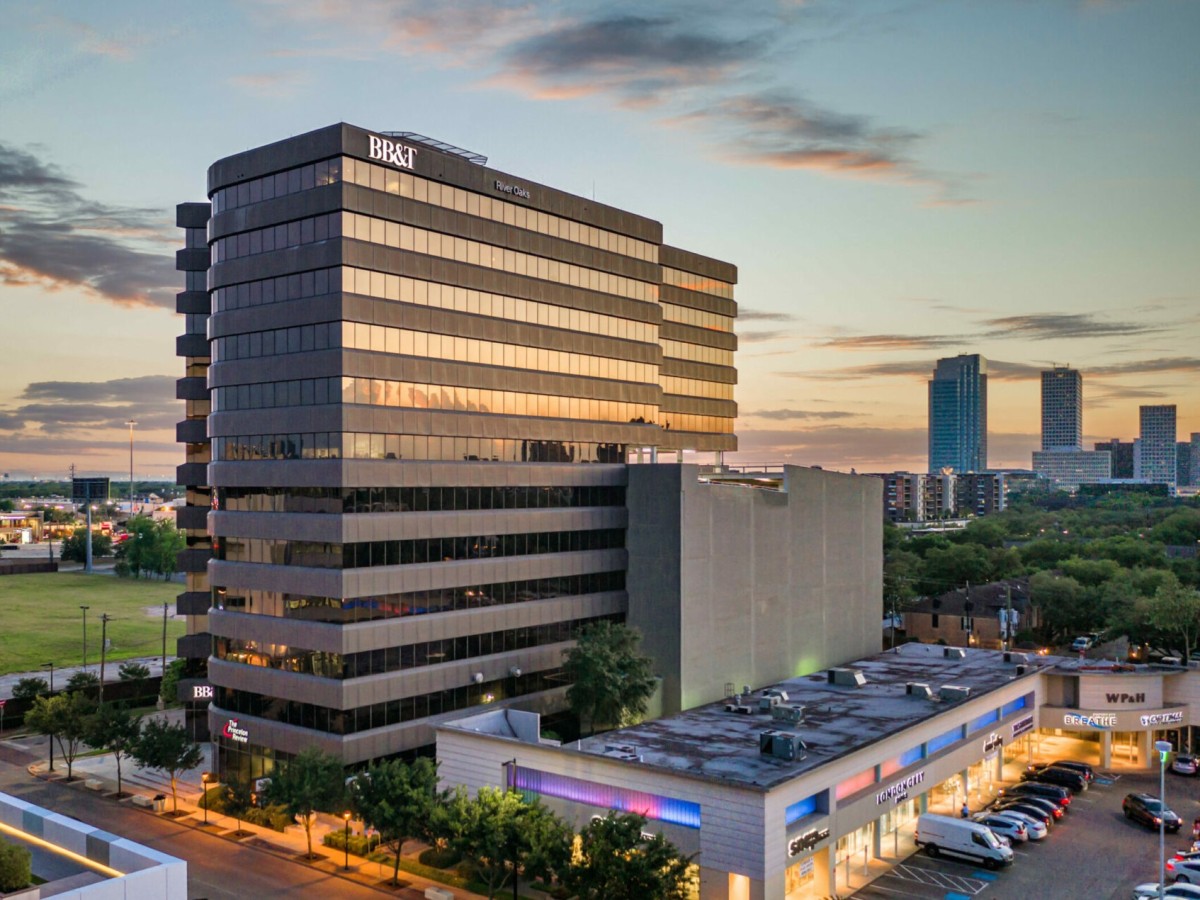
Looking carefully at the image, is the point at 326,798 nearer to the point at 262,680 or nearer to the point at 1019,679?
the point at 262,680

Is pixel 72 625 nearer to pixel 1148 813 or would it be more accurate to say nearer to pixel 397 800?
pixel 397 800

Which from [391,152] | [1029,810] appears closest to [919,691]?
[1029,810]

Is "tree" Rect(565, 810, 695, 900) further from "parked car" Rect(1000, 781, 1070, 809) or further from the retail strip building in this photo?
"parked car" Rect(1000, 781, 1070, 809)

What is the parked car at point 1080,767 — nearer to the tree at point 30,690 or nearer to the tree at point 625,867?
the tree at point 625,867

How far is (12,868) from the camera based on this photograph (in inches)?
1254

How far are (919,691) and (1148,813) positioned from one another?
1512 cm

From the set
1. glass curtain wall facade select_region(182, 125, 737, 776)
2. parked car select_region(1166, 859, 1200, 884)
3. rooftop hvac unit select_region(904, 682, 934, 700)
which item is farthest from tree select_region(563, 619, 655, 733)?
parked car select_region(1166, 859, 1200, 884)

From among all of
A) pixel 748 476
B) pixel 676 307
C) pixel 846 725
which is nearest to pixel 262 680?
pixel 846 725

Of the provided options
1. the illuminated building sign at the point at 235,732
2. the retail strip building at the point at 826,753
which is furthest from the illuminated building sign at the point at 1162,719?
the illuminated building sign at the point at 235,732

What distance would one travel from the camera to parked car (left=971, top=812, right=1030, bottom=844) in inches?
2312

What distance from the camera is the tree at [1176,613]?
106875 mm

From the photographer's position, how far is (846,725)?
62.0 m

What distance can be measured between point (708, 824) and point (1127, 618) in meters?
86.7

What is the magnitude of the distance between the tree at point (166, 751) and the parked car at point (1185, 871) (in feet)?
190
